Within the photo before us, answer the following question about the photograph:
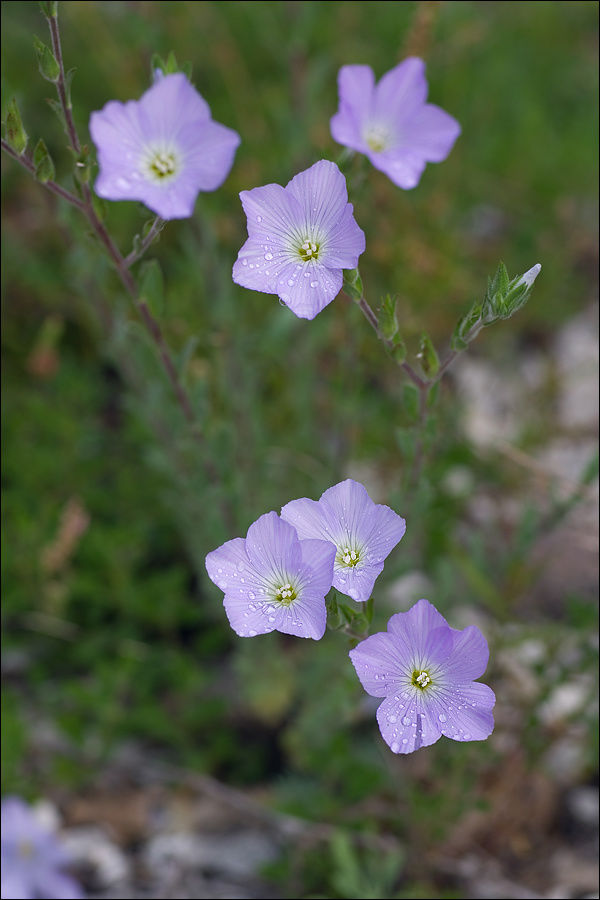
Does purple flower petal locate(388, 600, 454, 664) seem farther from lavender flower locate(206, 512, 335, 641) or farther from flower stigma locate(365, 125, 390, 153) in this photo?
flower stigma locate(365, 125, 390, 153)

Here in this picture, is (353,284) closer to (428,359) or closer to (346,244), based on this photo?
(346,244)

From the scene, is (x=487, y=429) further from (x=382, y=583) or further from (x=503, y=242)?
(x=382, y=583)

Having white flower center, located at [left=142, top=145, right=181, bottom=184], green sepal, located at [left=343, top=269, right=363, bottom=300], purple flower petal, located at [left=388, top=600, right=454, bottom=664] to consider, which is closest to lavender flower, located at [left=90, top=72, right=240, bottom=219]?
white flower center, located at [left=142, top=145, right=181, bottom=184]

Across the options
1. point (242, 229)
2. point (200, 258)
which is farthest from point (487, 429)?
point (200, 258)

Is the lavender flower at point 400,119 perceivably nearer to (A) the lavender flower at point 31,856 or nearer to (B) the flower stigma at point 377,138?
(B) the flower stigma at point 377,138

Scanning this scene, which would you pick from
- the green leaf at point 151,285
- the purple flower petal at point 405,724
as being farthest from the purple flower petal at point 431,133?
the purple flower petal at point 405,724

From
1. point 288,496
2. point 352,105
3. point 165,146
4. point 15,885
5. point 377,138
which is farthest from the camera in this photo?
point 288,496

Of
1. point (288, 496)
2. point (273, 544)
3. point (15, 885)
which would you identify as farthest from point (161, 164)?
point (15, 885)
